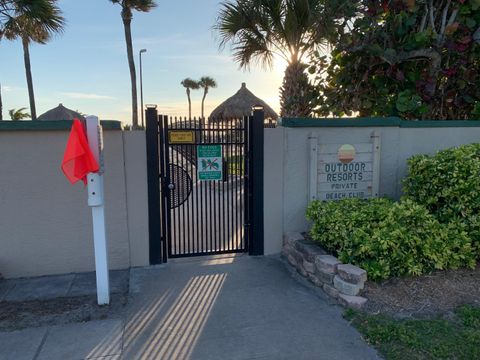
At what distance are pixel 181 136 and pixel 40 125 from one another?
1585mm

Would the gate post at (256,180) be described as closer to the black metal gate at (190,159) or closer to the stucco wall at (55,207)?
the black metal gate at (190,159)

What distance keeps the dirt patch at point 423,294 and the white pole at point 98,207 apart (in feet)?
8.34

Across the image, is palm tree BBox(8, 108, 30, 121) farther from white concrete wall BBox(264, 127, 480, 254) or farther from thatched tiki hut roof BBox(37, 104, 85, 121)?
white concrete wall BBox(264, 127, 480, 254)

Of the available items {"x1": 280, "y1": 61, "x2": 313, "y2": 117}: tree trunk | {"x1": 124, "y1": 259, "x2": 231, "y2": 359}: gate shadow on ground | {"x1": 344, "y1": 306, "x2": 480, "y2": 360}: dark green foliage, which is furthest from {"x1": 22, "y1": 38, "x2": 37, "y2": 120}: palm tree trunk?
{"x1": 344, "y1": 306, "x2": 480, "y2": 360}: dark green foliage

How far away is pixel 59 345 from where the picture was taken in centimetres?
304

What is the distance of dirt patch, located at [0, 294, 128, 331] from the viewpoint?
3.40 m

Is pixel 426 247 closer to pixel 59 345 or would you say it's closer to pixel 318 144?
pixel 318 144

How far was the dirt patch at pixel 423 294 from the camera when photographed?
352 centimetres

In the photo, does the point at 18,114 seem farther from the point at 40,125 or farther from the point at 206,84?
the point at 206,84

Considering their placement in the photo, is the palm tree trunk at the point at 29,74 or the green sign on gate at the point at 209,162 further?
the palm tree trunk at the point at 29,74

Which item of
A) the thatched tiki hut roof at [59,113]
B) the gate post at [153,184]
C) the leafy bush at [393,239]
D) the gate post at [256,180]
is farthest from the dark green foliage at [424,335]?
the thatched tiki hut roof at [59,113]

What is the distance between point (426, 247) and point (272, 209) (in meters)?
1.91

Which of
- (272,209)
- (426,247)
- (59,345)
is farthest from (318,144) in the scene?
(59,345)

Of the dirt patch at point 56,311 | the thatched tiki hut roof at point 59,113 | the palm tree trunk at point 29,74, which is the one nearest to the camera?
the dirt patch at point 56,311
